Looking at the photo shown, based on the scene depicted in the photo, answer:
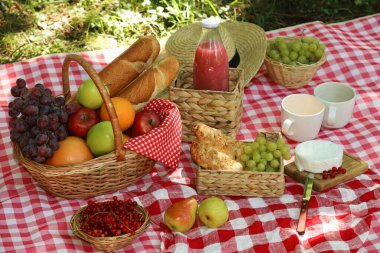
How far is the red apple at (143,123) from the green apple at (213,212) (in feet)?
1.01

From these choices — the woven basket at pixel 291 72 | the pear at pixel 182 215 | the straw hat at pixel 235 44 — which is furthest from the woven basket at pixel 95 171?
the woven basket at pixel 291 72

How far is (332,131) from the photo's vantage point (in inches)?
89.4

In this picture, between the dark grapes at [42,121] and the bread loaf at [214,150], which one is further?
the bread loaf at [214,150]

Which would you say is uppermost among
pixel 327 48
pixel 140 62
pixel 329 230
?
pixel 140 62

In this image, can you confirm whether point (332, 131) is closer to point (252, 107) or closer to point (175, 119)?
point (252, 107)

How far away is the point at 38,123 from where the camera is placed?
1.78m

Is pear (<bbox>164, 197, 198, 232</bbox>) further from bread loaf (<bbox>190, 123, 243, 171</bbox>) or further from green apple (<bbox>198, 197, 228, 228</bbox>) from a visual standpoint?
bread loaf (<bbox>190, 123, 243, 171</bbox>)

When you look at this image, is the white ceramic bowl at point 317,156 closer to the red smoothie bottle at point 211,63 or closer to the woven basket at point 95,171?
the red smoothie bottle at point 211,63

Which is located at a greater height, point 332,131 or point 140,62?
point 140,62

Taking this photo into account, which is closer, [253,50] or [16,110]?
[16,110]

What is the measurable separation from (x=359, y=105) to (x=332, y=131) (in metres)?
0.22

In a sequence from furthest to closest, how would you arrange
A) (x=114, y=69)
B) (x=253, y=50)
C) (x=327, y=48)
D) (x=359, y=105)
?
1. (x=327, y=48)
2. (x=253, y=50)
3. (x=359, y=105)
4. (x=114, y=69)

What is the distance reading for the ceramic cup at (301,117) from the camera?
2.14 metres

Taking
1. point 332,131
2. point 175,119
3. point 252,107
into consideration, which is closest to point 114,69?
point 175,119
